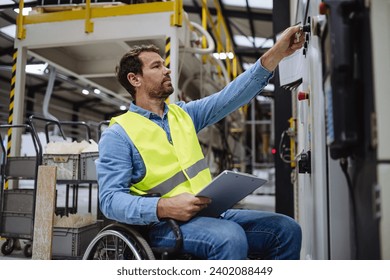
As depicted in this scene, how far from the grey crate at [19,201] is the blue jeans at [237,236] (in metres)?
1.64

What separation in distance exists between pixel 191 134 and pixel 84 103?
1032 centimetres

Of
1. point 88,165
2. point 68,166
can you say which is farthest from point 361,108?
point 68,166

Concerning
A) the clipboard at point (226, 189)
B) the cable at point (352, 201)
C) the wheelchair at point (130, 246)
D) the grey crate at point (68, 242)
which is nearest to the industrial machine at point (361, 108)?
the cable at point (352, 201)

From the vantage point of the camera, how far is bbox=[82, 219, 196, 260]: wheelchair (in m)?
1.19

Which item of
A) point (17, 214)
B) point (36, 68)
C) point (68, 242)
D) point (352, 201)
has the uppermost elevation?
Answer: point (36, 68)

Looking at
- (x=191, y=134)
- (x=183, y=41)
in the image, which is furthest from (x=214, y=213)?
(x=183, y=41)

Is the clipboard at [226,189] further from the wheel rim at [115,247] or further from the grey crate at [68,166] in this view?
the grey crate at [68,166]

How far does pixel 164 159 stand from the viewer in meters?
1.38

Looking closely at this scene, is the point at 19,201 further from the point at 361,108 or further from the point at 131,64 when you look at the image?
the point at 361,108

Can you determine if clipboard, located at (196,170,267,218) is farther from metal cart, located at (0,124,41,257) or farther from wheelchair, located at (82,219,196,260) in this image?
metal cart, located at (0,124,41,257)

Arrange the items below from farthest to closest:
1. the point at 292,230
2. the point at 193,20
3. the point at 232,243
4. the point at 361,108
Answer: the point at 193,20 < the point at 292,230 < the point at 232,243 < the point at 361,108

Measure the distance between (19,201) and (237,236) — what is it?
2031 millimetres
